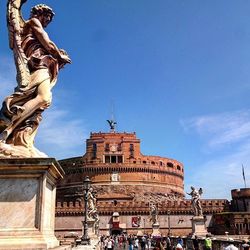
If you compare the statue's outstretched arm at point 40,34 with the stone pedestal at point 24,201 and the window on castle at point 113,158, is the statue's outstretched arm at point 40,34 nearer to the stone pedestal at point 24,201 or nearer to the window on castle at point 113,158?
the stone pedestal at point 24,201

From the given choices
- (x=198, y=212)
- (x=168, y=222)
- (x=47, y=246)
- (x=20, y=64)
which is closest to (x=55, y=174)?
(x=47, y=246)

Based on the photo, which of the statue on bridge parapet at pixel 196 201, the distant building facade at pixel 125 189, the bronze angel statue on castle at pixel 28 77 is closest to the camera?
the bronze angel statue on castle at pixel 28 77

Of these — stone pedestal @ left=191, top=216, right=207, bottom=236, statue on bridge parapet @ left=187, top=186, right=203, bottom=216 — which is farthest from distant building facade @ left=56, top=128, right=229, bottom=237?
stone pedestal @ left=191, top=216, right=207, bottom=236

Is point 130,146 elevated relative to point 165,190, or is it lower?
elevated

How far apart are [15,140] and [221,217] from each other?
173ft

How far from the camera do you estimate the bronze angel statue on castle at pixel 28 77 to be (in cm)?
381

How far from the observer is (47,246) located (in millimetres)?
3279

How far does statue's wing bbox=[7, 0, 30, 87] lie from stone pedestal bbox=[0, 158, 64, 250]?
1112mm

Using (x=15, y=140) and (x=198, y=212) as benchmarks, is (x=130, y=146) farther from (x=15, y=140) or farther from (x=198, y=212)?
(x=15, y=140)

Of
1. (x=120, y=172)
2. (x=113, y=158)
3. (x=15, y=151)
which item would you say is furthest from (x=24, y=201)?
(x=113, y=158)

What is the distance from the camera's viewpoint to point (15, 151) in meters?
3.66

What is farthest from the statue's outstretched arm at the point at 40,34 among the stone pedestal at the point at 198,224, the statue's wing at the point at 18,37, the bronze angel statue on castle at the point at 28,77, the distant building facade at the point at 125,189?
the distant building facade at the point at 125,189

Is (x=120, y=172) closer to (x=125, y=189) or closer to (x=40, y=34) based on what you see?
(x=125, y=189)

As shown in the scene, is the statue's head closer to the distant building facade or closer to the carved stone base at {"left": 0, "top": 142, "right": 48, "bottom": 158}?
the carved stone base at {"left": 0, "top": 142, "right": 48, "bottom": 158}
